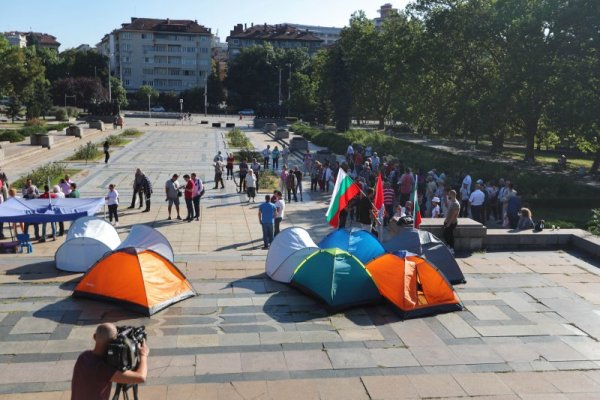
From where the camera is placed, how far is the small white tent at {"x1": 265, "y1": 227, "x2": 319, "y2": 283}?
12.3 m

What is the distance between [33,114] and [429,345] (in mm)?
65236

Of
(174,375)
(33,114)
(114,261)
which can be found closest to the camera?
(174,375)

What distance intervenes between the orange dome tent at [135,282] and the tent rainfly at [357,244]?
345 cm

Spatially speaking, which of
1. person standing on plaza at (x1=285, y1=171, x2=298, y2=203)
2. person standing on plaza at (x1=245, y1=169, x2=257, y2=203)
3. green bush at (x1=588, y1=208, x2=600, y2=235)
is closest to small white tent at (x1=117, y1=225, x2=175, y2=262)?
person standing on plaza at (x1=245, y1=169, x2=257, y2=203)

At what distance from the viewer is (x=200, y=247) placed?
1634cm

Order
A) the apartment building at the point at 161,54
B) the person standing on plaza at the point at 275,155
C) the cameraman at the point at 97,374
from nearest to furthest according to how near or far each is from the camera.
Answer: the cameraman at the point at 97,374 < the person standing on plaza at the point at 275,155 < the apartment building at the point at 161,54

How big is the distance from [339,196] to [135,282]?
5.98 meters

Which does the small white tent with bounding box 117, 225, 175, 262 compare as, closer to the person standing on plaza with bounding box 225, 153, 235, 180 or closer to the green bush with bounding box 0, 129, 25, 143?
the person standing on plaza with bounding box 225, 153, 235, 180

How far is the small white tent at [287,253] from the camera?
40.2 ft

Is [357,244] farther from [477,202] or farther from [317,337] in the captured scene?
[477,202]

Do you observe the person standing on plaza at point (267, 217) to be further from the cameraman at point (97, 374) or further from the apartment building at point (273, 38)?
the apartment building at point (273, 38)

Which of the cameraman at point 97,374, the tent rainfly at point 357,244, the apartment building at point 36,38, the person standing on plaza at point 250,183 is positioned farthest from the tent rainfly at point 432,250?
the apartment building at point 36,38

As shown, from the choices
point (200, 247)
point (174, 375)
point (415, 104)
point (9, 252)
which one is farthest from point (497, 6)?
point (174, 375)

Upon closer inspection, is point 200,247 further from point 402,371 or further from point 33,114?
point 33,114
